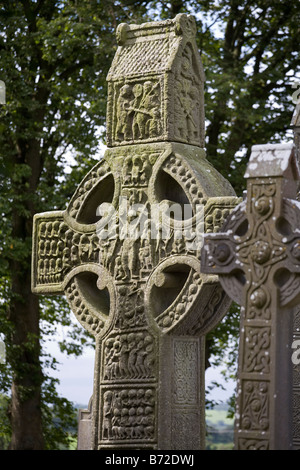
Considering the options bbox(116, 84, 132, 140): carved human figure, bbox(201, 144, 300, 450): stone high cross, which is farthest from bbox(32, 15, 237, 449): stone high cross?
bbox(201, 144, 300, 450): stone high cross

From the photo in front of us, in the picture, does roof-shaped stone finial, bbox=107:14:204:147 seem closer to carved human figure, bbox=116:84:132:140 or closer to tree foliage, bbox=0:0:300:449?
carved human figure, bbox=116:84:132:140

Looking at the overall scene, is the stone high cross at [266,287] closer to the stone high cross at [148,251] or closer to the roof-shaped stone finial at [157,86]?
the stone high cross at [148,251]

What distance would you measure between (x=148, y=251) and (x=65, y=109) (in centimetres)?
1042

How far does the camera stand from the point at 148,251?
9852 millimetres

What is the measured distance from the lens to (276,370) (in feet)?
26.2

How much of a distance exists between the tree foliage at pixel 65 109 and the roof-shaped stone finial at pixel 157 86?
7.52 m

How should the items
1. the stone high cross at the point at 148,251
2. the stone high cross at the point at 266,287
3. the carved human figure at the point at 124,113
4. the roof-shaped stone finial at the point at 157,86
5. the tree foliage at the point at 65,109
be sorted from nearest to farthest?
the stone high cross at the point at 266,287, the stone high cross at the point at 148,251, the roof-shaped stone finial at the point at 157,86, the carved human figure at the point at 124,113, the tree foliage at the point at 65,109

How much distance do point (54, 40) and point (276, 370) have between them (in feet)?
37.5

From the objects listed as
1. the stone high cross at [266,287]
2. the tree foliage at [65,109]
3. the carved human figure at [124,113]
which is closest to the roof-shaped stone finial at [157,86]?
the carved human figure at [124,113]

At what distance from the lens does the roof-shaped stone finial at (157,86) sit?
994 cm

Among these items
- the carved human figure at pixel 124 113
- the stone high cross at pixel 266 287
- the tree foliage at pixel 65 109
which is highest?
the tree foliage at pixel 65 109

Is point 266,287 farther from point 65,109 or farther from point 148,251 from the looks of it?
point 65,109

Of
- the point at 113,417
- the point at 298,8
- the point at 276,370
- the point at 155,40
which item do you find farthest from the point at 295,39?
the point at 276,370

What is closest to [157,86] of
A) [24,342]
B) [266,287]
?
[266,287]
